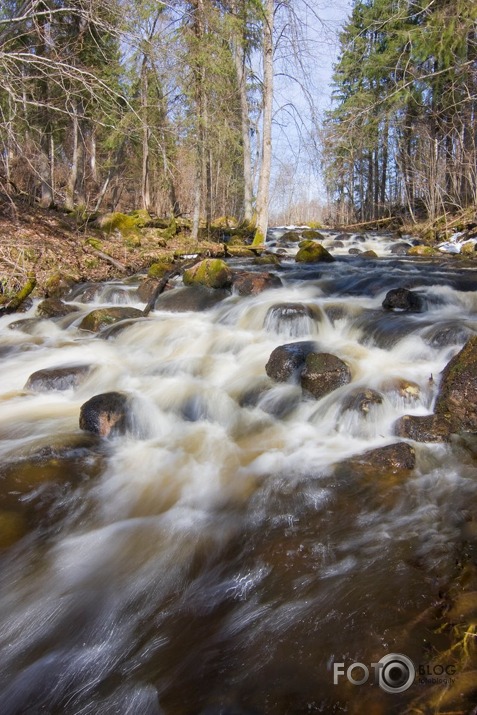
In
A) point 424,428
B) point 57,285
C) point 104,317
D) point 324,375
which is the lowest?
point 424,428

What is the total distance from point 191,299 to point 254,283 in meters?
1.34

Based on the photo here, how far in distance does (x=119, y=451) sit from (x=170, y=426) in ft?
2.40

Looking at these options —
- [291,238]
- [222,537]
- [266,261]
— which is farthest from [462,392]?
[291,238]

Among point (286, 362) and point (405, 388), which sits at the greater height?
point (286, 362)

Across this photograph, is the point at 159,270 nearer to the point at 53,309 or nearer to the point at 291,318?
the point at 53,309

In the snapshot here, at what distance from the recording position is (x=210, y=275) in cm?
902

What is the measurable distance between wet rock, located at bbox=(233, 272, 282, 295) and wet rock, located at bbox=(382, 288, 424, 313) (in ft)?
8.57

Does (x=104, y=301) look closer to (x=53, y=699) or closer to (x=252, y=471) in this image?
(x=252, y=471)

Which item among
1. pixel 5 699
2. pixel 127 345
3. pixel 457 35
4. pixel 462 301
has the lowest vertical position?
pixel 5 699

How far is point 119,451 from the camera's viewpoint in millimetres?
4137

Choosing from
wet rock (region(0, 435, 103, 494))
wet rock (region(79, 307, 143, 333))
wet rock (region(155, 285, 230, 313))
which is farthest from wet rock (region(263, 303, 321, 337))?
wet rock (region(0, 435, 103, 494))

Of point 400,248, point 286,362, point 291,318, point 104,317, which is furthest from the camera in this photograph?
point 400,248

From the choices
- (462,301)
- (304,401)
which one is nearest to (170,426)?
(304,401)

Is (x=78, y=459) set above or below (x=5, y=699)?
above
